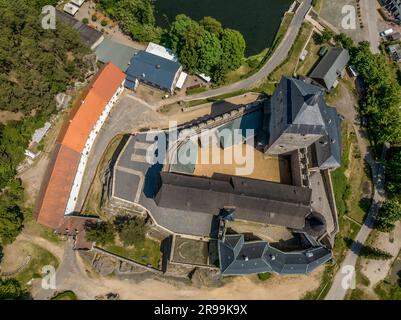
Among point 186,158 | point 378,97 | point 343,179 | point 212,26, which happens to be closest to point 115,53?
point 212,26

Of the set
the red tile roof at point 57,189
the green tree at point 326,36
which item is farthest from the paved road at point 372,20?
the red tile roof at point 57,189

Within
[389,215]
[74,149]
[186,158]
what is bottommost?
[74,149]

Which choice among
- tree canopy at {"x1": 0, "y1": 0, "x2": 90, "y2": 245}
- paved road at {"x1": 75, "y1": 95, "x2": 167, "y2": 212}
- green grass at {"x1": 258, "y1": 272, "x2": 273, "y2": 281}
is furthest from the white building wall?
green grass at {"x1": 258, "y1": 272, "x2": 273, "y2": 281}

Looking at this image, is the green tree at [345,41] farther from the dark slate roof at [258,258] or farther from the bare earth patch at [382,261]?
the dark slate roof at [258,258]

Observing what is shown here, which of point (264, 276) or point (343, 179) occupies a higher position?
point (343, 179)

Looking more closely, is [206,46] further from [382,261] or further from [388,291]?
[388,291]

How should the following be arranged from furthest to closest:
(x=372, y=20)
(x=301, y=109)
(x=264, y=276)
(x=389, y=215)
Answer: (x=372, y=20)
(x=389, y=215)
(x=264, y=276)
(x=301, y=109)

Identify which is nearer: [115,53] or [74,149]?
[74,149]

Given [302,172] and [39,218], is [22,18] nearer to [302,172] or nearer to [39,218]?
[39,218]
